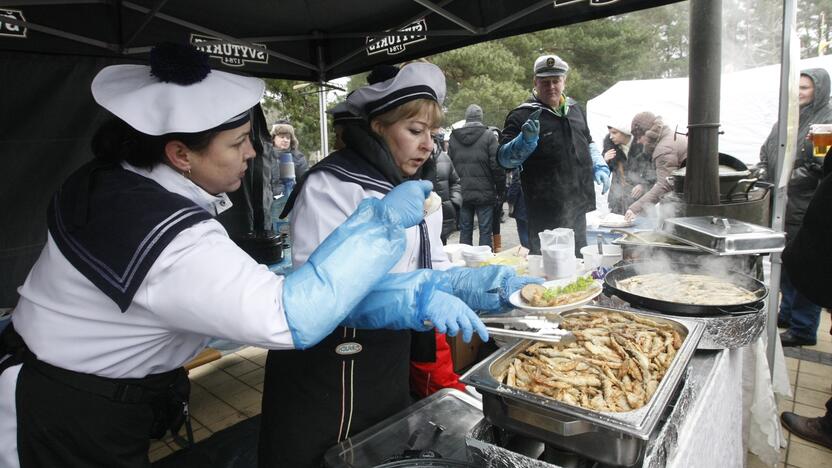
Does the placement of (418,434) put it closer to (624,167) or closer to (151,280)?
(151,280)

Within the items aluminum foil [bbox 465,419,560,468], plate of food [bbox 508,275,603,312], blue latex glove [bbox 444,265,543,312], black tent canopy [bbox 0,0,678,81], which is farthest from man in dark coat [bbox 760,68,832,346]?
aluminum foil [bbox 465,419,560,468]

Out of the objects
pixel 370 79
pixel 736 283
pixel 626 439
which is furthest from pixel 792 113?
pixel 626 439

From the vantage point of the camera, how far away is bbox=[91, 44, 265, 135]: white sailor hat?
1312mm

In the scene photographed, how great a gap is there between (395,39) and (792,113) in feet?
10.4

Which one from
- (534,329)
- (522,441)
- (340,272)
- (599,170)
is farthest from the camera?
(599,170)

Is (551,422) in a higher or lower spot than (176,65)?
lower

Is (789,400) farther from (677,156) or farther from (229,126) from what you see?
(229,126)

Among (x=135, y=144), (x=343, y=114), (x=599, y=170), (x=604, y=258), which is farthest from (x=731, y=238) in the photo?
(x=599, y=170)

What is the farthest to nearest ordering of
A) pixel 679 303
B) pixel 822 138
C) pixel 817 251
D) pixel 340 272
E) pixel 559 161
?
pixel 559 161 → pixel 822 138 → pixel 817 251 → pixel 679 303 → pixel 340 272

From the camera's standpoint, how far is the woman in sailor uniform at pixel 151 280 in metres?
1.13

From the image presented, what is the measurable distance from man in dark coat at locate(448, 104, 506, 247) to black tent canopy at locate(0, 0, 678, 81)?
2.90 meters

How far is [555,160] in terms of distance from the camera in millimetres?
4621

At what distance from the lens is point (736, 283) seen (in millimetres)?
2447

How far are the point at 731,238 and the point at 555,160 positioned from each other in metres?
2.53
